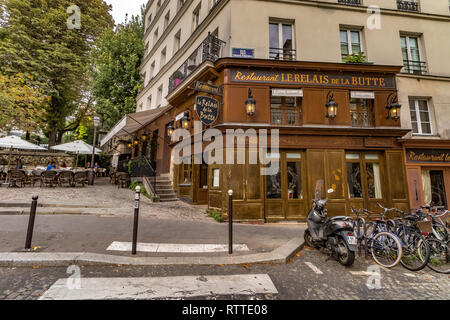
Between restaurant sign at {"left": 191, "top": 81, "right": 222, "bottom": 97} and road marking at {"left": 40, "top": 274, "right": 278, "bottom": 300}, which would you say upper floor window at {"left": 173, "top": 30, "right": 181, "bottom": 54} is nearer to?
restaurant sign at {"left": 191, "top": 81, "right": 222, "bottom": 97}

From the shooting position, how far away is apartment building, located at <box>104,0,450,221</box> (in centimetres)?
810

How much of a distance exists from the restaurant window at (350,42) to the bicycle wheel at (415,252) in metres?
8.35

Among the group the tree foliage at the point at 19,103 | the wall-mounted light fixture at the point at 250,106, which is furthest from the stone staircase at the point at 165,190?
the tree foliage at the point at 19,103

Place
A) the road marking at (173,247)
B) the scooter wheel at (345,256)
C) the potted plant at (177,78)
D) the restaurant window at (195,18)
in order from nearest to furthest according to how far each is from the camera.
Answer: the scooter wheel at (345,256) < the road marking at (173,247) < the potted plant at (177,78) < the restaurant window at (195,18)

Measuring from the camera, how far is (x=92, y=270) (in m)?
3.34

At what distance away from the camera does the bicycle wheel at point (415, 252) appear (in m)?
Answer: 3.88

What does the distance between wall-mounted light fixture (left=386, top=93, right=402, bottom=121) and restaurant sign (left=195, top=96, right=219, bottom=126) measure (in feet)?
24.3

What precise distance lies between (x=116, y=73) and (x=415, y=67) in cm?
1983

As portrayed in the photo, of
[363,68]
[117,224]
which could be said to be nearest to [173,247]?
[117,224]

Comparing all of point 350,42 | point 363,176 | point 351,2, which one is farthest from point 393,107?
point 351,2

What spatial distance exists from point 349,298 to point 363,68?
9348 millimetres

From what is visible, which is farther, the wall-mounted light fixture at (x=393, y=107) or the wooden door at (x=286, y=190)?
the wall-mounted light fixture at (x=393, y=107)

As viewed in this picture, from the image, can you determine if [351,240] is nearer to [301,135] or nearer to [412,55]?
[301,135]

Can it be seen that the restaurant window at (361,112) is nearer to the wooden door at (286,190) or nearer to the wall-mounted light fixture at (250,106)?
the wooden door at (286,190)
